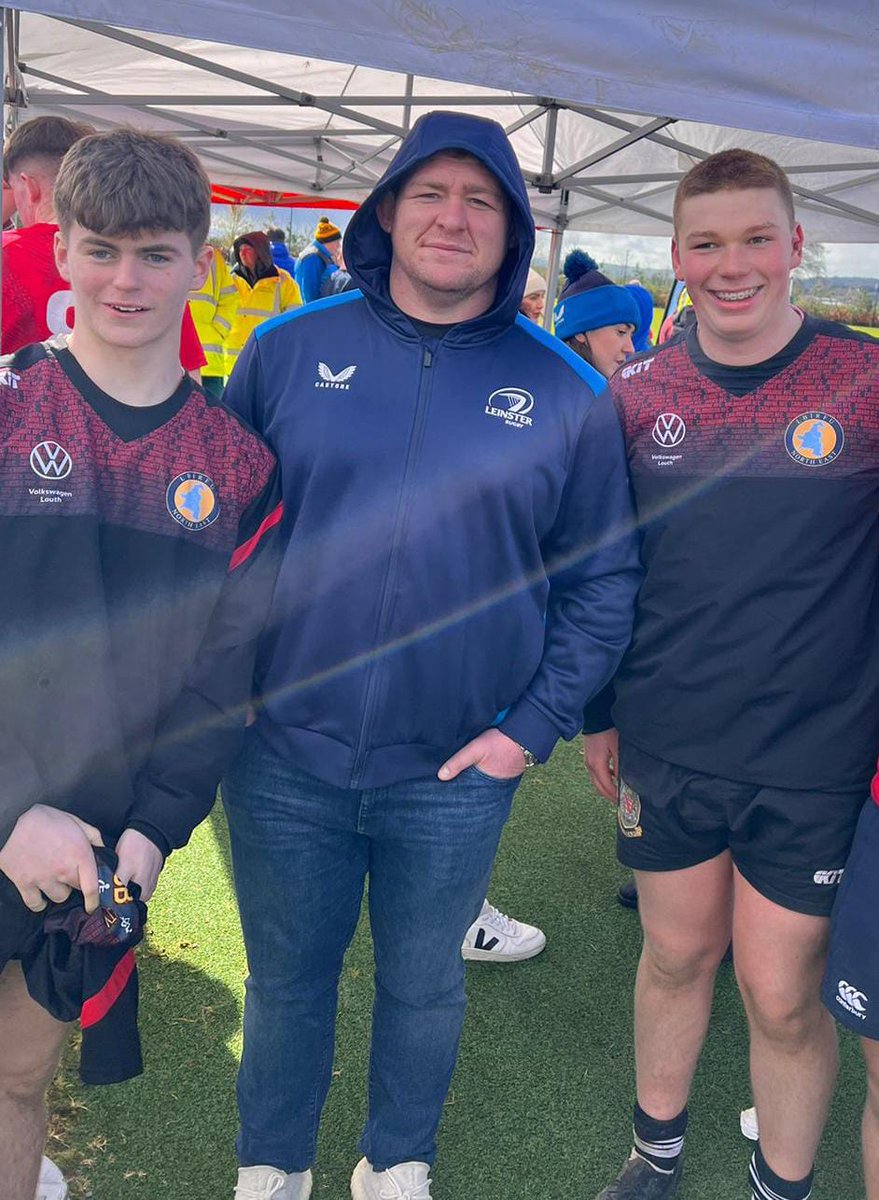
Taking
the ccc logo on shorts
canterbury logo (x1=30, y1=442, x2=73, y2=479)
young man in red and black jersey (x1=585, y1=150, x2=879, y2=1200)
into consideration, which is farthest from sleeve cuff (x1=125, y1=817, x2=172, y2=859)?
the ccc logo on shorts

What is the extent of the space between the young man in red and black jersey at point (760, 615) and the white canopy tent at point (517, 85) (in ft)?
0.66

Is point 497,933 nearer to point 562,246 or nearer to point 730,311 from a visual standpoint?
point 730,311

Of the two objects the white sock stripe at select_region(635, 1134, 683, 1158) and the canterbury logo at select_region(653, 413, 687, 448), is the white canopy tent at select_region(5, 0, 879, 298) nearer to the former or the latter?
the canterbury logo at select_region(653, 413, 687, 448)

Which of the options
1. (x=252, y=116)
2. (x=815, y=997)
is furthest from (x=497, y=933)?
(x=252, y=116)

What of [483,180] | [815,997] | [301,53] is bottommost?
[815,997]

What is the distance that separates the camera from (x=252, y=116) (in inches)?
271

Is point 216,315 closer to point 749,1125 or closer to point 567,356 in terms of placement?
point 567,356

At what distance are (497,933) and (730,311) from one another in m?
1.91

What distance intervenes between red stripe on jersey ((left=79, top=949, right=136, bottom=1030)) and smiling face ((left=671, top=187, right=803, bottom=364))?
1.45 metres

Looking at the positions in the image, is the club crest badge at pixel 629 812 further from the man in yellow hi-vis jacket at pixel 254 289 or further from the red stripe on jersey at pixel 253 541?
the man in yellow hi-vis jacket at pixel 254 289

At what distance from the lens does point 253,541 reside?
1.68 metres

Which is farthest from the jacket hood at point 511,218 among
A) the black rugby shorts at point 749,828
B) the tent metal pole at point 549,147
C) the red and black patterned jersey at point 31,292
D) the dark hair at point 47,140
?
the tent metal pole at point 549,147

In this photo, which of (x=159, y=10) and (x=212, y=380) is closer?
(x=159, y=10)

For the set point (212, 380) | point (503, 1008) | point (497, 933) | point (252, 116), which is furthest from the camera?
point (212, 380)
